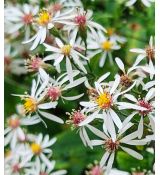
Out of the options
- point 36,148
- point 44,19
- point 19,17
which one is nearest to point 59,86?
point 44,19

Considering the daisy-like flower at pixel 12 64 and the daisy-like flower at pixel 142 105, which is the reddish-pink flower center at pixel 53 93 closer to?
the daisy-like flower at pixel 142 105

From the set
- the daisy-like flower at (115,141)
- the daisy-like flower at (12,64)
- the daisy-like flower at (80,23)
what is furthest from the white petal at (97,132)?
the daisy-like flower at (12,64)

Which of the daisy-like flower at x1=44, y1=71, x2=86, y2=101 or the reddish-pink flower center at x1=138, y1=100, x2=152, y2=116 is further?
the daisy-like flower at x1=44, y1=71, x2=86, y2=101

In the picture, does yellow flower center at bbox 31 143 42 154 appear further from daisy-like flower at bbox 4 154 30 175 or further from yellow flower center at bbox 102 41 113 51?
yellow flower center at bbox 102 41 113 51

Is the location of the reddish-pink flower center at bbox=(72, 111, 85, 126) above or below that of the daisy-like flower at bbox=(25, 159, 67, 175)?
above

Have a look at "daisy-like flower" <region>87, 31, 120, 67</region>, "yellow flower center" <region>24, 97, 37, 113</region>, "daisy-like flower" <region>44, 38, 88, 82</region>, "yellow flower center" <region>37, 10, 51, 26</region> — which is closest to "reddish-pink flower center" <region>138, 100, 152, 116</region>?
"daisy-like flower" <region>44, 38, 88, 82</region>

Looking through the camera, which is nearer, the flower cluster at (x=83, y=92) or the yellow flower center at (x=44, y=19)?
the flower cluster at (x=83, y=92)

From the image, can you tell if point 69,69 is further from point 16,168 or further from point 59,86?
point 16,168
